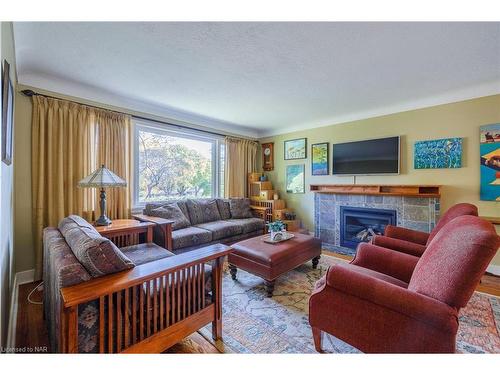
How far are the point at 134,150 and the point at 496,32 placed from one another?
4082 millimetres

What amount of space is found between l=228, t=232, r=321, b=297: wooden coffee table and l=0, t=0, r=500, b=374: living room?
22mm

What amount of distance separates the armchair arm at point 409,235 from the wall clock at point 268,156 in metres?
2.95

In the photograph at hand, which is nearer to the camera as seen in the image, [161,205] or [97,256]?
[97,256]

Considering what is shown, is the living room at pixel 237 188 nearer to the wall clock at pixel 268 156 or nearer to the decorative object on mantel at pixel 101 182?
the decorative object on mantel at pixel 101 182

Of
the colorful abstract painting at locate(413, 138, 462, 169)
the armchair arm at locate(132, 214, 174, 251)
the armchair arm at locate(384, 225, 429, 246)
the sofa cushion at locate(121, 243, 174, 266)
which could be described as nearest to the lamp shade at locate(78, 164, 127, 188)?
the armchair arm at locate(132, 214, 174, 251)

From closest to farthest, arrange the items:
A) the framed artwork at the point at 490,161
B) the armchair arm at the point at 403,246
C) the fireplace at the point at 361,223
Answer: the armchair arm at the point at 403,246, the framed artwork at the point at 490,161, the fireplace at the point at 361,223

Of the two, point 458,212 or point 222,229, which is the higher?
point 458,212

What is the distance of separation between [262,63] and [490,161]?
9.75 ft

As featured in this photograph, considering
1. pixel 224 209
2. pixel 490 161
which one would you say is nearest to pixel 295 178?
pixel 224 209

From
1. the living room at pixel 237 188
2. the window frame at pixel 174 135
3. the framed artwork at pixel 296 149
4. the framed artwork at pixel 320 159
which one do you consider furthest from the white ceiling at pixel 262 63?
the framed artwork at pixel 296 149

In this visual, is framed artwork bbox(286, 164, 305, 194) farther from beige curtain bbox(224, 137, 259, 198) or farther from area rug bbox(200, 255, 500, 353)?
area rug bbox(200, 255, 500, 353)

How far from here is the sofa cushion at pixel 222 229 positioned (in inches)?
131

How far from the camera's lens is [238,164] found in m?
4.75

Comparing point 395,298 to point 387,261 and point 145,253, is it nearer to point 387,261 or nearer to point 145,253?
point 387,261
